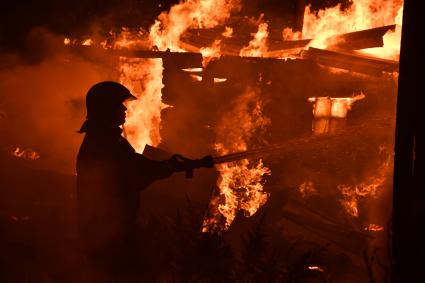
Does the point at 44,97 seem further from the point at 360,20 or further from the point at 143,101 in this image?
the point at 360,20

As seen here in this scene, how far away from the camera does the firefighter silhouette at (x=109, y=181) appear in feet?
14.2

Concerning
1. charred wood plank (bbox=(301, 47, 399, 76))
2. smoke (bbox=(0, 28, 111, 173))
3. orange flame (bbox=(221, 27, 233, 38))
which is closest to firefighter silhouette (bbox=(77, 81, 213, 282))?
charred wood plank (bbox=(301, 47, 399, 76))

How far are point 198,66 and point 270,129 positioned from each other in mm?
2092

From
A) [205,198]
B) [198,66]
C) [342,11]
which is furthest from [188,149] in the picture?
[342,11]

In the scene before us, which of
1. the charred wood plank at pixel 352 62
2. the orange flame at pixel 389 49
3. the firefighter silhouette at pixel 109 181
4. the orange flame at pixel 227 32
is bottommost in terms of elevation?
the firefighter silhouette at pixel 109 181

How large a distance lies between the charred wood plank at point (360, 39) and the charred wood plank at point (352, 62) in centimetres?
25

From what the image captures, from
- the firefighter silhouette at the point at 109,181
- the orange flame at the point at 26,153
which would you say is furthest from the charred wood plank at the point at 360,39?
the orange flame at the point at 26,153

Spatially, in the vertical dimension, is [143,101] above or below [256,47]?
below

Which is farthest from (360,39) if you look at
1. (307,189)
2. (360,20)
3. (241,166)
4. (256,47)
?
(241,166)

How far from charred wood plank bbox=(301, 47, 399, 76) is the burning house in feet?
0.06

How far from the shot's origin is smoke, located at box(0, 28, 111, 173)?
11.8 meters

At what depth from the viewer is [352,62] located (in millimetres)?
8039

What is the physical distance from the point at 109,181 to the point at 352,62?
220 inches

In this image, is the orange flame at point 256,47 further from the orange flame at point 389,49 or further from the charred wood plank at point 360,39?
the orange flame at point 389,49
